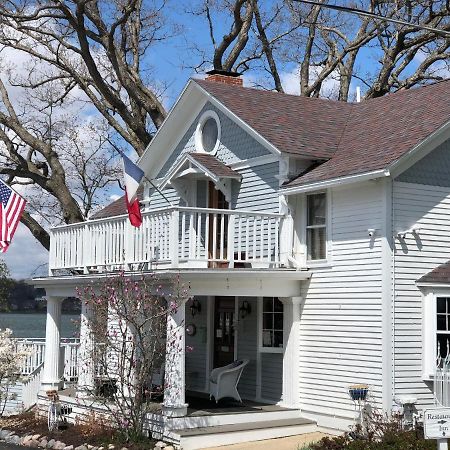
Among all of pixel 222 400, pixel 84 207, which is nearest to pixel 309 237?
pixel 222 400

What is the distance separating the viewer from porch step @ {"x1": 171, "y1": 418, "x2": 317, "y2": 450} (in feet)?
51.3

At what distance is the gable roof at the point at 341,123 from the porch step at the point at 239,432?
460cm

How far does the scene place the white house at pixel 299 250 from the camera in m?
15.9

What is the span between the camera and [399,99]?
20062 mm

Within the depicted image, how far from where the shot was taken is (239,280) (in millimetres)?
16797

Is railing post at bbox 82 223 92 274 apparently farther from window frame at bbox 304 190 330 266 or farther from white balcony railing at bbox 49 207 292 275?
window frame at bbox 304 190 330 266

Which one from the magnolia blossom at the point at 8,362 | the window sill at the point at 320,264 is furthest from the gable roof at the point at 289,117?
the magnolia blossom at the point at 8,362

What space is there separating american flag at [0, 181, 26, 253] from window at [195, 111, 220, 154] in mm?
4399

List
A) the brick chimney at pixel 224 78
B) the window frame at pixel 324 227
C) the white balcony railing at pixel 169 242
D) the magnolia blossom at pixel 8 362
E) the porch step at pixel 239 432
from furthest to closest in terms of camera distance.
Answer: the brick chimney at pixel 224 78, the magnolia blossom at pixel 8 362, the window frame at pixel 324 227, the white balcony railing at pixel 169 242, the porch step at pixel 239 432

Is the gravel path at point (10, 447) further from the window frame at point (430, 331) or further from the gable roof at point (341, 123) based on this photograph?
the window frame at point (430, 331)

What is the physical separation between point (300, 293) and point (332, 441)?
14.4 ft

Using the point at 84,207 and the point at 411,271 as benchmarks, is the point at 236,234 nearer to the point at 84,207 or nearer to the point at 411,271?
the point at 411,271

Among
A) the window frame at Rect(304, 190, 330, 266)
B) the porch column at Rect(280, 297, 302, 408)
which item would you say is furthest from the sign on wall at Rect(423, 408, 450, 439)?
the porch column at Rect(280, 297, 302, 408)

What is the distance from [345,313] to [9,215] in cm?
877
